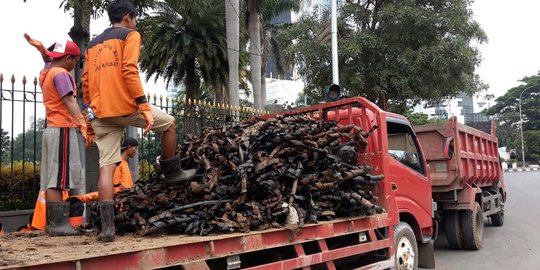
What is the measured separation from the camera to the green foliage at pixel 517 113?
5619 cm

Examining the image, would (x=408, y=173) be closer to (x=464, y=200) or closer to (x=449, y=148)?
(x=449, y=148)

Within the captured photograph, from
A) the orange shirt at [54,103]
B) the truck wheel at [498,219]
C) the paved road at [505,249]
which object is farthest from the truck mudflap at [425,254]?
the truck wheel at [498,219]

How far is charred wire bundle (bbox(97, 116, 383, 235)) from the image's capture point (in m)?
3.43

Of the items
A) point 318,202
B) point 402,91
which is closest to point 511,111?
point 402,91

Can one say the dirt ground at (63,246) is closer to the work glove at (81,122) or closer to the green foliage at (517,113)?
the work glove at (81,122)

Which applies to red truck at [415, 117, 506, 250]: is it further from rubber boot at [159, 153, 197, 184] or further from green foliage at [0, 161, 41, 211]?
green foliage at [0, 161, 41, 211]

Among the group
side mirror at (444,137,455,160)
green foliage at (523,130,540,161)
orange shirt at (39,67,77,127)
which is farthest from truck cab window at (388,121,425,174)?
green foliage at (523,130,540,161)

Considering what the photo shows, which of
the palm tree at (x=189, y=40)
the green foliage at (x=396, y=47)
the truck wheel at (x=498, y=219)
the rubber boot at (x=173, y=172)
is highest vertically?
the palm tree at (x=189, y=40)

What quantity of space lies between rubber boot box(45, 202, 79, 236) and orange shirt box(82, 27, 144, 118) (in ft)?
2.95

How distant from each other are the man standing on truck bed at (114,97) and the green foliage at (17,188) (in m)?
4.31

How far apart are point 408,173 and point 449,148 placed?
7.91 ft

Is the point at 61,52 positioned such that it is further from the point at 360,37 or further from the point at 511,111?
the point at 511,111

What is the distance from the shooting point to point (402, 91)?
13344 millimetres

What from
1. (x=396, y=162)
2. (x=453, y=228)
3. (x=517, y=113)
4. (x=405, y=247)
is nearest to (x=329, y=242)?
(x=405, y=247)
